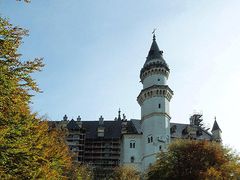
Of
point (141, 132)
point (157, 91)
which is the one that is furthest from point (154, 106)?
point (141, 132)

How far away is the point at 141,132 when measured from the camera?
7725cm

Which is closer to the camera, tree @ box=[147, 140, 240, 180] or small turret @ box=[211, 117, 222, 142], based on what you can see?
tree @ box=[147, 140, 240, 180]

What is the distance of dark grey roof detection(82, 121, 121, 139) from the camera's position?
262 ft

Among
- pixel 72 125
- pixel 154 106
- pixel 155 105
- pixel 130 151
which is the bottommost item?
pixel 130 151

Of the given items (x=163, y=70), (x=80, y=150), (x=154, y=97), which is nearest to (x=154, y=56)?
(x=163, y=70)

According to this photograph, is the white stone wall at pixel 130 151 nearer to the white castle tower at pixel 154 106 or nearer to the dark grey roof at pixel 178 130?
Answer: the white castle tower at pixel 154 106

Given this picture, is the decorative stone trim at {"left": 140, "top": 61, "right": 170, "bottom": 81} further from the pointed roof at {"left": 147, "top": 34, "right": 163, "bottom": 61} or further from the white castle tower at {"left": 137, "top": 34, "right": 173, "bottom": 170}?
the pointed roof at {"left": 147, "top": 34, "right": 163, "bottom": 61}

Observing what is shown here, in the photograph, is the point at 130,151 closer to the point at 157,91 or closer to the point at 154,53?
the point at 157,91

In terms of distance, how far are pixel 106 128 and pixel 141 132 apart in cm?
928

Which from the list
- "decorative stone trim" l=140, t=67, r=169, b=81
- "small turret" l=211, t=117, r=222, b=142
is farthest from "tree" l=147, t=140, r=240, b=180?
"small turret" l=211, t=117, r=222, b=142

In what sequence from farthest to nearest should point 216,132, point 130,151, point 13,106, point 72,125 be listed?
point 216,132, point 72,125, point 130,151, point 13,106

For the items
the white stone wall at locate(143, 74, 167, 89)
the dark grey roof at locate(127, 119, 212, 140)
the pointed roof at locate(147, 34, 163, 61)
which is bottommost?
the dark grey roof at locate(127, 119, 212, 140)

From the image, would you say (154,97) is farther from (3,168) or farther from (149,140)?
(3,168)

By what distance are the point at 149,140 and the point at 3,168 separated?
57.5 m
